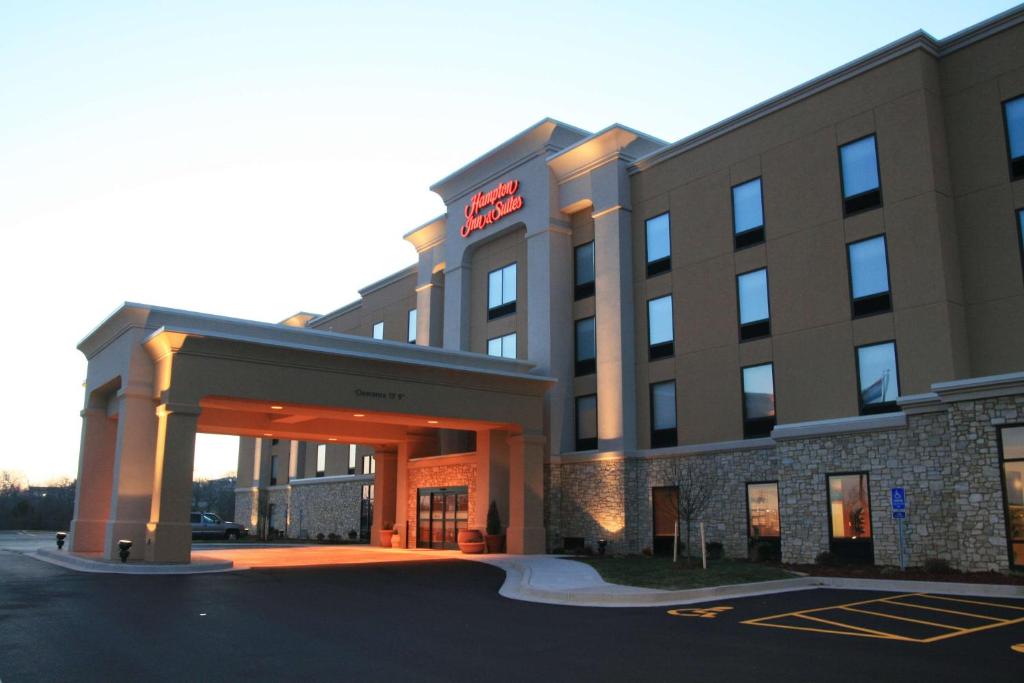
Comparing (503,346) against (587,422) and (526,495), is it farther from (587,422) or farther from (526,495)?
(526,495)

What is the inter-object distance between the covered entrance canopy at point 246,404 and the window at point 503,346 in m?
3.43

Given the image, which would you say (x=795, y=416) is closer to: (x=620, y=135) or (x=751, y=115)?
(x=751, y=115)

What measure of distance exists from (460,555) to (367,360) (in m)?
8.74

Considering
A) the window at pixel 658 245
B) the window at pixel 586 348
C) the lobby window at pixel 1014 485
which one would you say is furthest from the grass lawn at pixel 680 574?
the window at pixel 658 245

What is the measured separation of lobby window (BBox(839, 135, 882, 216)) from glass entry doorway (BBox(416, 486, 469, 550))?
1955 centimetres

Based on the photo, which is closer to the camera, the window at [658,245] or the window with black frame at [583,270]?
the window at [658,245]

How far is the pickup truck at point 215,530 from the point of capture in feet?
174

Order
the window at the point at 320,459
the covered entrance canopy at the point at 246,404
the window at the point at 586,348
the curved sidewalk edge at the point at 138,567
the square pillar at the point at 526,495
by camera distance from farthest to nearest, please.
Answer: the window at the point at 320,459 < the window at the point at 586,348 < the square pillar at the point at 526,495 < the covered entrance canopy at the point at 246,404 < the curved sidewalk edge at the point at 138,567

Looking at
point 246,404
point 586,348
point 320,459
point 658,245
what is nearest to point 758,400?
point 658,245

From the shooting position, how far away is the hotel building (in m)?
22.9

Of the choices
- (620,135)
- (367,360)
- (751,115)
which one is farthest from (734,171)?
(367,360)

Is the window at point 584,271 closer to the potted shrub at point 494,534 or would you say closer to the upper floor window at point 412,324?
the potted shrub at point 494,534

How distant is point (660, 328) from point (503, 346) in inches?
346

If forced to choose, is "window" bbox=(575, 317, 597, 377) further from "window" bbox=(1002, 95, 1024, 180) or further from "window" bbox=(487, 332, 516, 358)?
"window" bbox=(1002, 95, 1024, 180)
